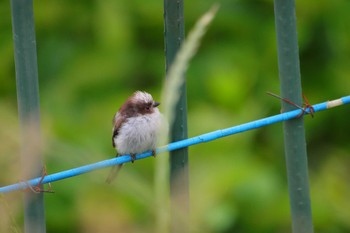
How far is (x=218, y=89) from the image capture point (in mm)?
4102

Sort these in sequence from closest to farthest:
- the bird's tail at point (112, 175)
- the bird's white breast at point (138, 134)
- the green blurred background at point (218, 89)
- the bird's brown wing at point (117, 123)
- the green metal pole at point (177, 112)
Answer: the bird's tail at point (112, 175)
the green metal pole at point (177, 112)
the bird's white breast at point (138, 134)
the bird's brown wing at point (117, 123)
the green blurred background at point (218, 89)

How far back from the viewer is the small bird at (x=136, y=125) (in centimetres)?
335

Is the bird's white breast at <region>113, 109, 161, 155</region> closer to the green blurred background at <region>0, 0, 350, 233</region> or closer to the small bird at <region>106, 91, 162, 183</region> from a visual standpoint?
the small bird at <region>106, 91, 162, 183</region>

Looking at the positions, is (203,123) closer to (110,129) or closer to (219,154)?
(219,154)

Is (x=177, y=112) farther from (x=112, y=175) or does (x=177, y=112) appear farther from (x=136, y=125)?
(x=136, y=125)

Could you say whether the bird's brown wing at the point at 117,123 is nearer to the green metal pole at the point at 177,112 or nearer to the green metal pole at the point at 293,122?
the green metal pole at the point at 177,112

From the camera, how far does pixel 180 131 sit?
7.55 feet

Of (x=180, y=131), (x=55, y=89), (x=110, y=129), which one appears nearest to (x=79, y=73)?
(x=55, y=89)

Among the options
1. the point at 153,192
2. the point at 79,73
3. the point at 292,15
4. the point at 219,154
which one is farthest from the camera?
the point at 79,73

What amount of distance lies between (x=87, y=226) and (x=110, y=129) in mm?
2972

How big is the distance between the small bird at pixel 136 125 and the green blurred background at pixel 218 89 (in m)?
0.24

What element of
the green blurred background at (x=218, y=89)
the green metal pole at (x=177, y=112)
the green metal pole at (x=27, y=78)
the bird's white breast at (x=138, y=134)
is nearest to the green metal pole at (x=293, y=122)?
the green metal pole at (x=177, y=112)

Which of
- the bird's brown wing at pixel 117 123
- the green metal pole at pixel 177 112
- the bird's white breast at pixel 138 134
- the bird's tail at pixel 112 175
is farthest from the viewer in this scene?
the bird's brown wing at pixel 117 123

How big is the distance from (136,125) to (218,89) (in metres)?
0.72
